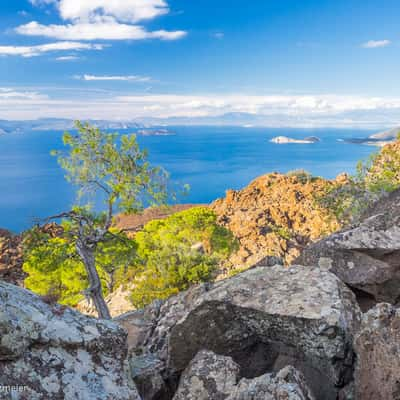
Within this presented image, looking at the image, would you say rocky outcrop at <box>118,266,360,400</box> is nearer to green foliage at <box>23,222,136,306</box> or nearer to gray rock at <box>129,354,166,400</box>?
gray rock at <box>129,354,166,400</box>

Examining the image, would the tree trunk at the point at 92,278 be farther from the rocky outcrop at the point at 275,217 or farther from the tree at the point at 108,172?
the rocky outcrop at the point at 275,217

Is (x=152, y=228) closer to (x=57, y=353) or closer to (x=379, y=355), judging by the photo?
(x=57, y=353)

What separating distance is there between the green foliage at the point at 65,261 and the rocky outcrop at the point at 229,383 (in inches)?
116

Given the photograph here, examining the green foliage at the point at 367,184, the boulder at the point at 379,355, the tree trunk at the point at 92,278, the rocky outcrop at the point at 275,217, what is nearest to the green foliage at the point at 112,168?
the tree trunk at the point at 92,278

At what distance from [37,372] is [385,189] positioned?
32.2 metres

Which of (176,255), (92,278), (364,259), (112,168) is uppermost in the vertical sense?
(112,168)

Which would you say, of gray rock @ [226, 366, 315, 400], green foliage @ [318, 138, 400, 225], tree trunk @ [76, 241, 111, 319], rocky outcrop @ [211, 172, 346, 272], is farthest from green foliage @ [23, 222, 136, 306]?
green foliage @ [318, 138, 400, 225]

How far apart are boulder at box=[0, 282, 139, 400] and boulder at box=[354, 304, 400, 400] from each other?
3.67m

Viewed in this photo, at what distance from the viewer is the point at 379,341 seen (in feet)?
18.7

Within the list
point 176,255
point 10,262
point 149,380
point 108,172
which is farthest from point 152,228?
point 149,380

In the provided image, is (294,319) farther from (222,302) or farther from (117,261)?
(117,261)

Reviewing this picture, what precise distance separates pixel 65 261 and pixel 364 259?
64.1 ft

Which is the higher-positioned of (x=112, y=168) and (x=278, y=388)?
(x=112, y=168)

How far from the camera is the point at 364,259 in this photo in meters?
9.21
